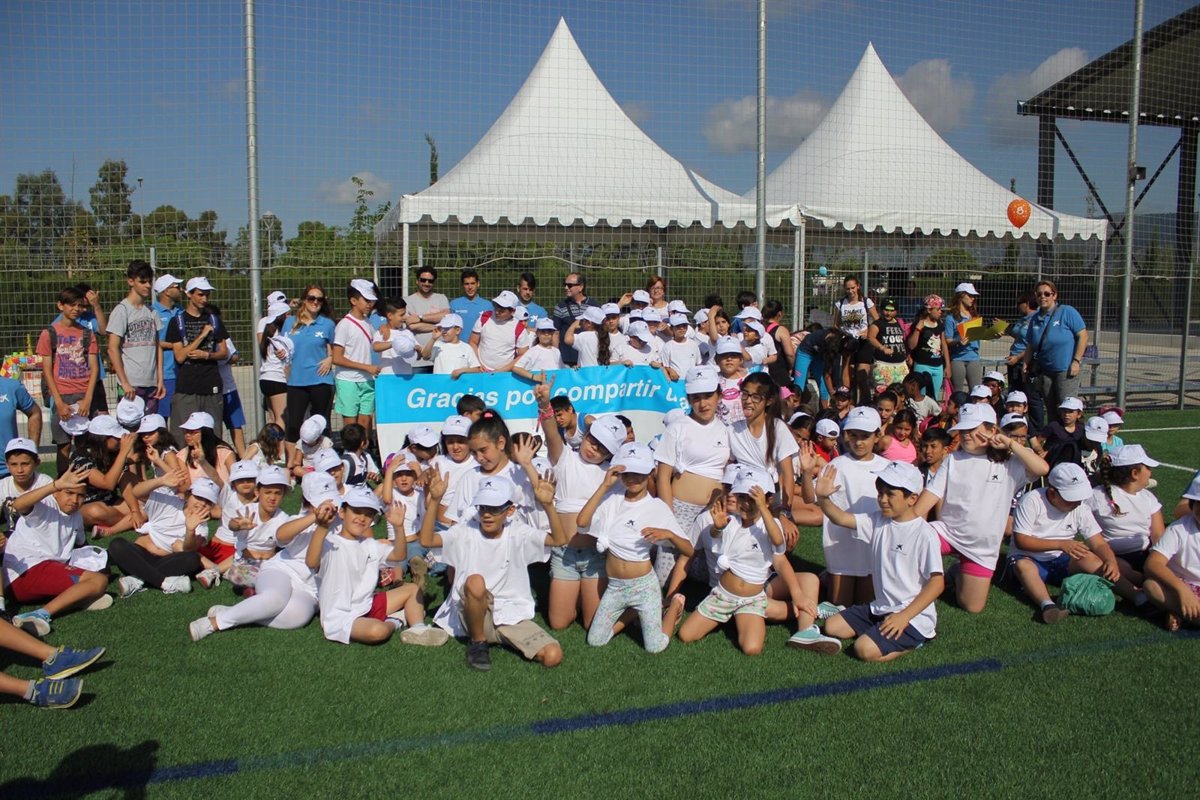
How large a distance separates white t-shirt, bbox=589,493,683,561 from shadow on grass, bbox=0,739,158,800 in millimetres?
2448

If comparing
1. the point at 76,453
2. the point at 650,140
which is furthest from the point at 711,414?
the point at 650,140

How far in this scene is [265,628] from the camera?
220 inches

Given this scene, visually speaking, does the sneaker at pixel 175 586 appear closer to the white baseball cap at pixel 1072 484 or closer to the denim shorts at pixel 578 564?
the denim shorts at pixel 578 564

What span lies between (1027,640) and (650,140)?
939 cm

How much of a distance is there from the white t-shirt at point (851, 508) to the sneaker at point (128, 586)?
14.6ft

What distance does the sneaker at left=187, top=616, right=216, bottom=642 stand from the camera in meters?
5.34

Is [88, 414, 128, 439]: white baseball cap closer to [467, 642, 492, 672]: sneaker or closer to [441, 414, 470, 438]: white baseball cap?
[441, 414, 470, 438]: white baseball cap

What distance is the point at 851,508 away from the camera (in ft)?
19.5

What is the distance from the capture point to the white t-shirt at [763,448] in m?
6.23

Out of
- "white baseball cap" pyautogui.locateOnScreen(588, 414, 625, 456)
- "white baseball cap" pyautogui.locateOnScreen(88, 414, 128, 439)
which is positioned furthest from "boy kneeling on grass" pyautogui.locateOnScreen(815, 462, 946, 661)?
"white baseball cap" pyautogui.locateOnScreen(88, 414, 128, 439)

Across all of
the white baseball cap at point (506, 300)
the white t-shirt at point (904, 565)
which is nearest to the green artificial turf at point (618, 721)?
the white t-shirt at point (904, 565)

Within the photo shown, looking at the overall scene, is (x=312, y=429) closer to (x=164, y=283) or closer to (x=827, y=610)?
(x=164, y=283)

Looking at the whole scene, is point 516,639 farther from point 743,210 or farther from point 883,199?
point 883,199

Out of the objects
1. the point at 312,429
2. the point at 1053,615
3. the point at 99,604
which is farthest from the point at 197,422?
the point at 1053,615
